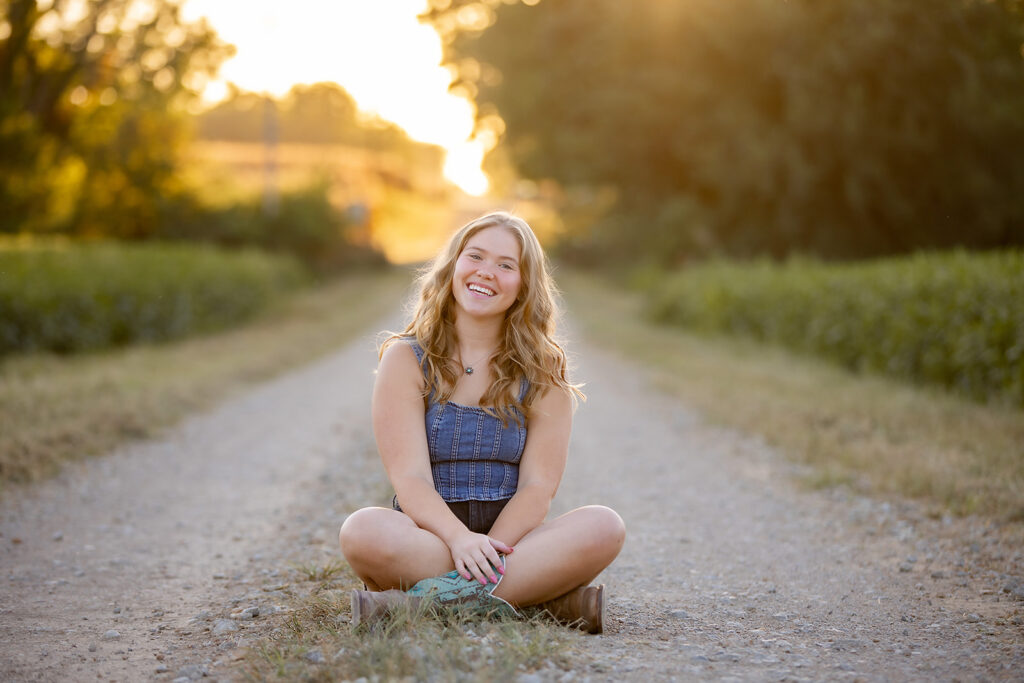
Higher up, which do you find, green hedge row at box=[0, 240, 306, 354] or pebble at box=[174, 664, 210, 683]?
green hedge row at box=[0, 240, 306, 354]

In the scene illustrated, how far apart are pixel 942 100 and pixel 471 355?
17.7m

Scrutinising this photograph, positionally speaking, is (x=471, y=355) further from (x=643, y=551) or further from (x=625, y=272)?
(x=625, y=272)

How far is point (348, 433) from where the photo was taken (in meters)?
8.10

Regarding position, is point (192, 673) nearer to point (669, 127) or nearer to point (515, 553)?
point (515, 553)

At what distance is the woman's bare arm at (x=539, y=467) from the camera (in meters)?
3.60

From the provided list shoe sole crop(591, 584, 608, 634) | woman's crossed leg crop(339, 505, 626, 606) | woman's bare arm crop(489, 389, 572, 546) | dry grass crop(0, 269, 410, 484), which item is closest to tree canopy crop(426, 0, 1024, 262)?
dry grass crop(0, 269, 410, 484)

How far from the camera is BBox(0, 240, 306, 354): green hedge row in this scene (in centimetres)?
1117

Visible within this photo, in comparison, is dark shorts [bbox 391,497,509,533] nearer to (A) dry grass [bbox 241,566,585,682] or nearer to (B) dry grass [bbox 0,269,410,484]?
(A) dry grass [bbox 241,566,585,682]

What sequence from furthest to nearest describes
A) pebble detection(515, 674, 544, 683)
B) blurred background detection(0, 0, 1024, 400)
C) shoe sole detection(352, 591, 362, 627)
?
blurred background detection(0, 0, 1024, 400)
shoe sole detection(352, 591, 362, 627)
pebble detection(515, 674, 544, 683)

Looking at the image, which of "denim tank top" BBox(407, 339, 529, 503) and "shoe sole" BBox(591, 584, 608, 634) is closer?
"shoe sole" BBox(591, 584, 608, 634)

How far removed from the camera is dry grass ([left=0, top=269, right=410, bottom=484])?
6.87 metres

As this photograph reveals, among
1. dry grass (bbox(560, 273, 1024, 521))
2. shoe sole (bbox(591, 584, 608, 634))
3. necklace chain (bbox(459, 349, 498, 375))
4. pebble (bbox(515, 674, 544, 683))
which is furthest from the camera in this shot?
dry grass (bbox(560, 273, 1024, 521))

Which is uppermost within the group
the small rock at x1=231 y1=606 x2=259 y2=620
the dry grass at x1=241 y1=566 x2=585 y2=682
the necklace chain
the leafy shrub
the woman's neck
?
the leafy shrub

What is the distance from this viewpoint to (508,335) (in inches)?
152
